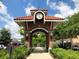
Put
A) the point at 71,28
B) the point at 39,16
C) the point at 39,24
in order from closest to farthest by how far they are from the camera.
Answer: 1. the point at 71,28
2. the point at 39,16
3. the point at 39,24

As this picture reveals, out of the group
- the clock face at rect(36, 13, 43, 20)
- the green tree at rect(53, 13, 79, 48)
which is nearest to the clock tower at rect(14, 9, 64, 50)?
the clock face at rect(36, 13, 43, 20)

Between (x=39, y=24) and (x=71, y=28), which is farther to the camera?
(x=39, y=24)

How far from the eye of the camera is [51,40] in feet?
130

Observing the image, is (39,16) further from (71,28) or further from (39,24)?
(71,28)

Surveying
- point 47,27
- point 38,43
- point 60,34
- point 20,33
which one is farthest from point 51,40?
point 38,43

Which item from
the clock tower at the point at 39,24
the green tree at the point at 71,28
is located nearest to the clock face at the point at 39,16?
the clock tower at the point at 39,24

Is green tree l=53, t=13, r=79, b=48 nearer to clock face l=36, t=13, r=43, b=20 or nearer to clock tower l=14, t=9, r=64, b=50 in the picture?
clock tower l=14, t=9, r=64, b=50

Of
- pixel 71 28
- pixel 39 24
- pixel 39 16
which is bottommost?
pixel 71 28

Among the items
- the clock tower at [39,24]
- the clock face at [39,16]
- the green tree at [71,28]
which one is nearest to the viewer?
the green tree at [71,28]

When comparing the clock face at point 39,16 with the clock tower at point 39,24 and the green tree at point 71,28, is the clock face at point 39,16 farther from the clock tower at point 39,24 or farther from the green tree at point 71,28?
the green tree at point 71,28

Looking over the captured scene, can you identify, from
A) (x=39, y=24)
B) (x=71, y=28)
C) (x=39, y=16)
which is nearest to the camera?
(x=71, y=28)

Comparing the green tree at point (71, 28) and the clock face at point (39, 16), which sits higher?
the clock face at point (39, 16)

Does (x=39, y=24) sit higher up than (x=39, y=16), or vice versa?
(x=39, y=16)

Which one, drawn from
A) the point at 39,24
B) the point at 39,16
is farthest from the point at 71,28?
the point at 39,24
